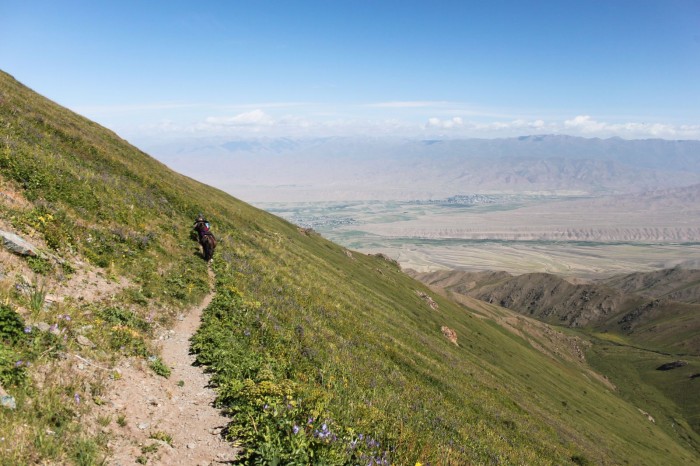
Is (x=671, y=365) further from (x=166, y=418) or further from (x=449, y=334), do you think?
(x=166, y=418)

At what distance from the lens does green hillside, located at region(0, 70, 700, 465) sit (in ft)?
25.9

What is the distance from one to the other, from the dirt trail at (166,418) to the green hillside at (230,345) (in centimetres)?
44

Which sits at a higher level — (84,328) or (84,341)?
(84,328)

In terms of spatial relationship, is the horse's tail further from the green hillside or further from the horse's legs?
the green hillside

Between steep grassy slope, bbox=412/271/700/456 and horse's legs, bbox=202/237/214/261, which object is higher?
horse's legs, bbox=202/237/214/261

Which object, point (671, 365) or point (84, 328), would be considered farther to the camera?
point (671, 365)

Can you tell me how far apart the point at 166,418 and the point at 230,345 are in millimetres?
4125

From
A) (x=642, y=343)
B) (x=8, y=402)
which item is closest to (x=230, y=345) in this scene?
(x=8, y=402)

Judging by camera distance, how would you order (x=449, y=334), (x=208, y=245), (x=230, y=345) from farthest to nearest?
(x=449, y=334), (x=208, y=245), (x=230, y=345)

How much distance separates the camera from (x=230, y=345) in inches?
520

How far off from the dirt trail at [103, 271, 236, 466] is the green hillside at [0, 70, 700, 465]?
0.44m

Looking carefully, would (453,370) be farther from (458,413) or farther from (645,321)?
(645,321)

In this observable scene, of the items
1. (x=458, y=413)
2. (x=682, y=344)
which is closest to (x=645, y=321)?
(x=682, y=344)

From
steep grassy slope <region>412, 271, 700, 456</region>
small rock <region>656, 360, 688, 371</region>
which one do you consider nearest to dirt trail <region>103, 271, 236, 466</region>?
steep grassy slope <region>412, 271, 700, 456</region>
